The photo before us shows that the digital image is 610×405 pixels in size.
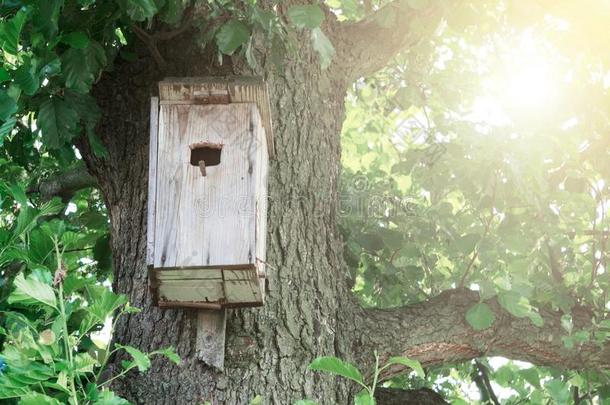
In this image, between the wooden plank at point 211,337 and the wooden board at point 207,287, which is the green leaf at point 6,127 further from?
the wooden plank at point 211,337

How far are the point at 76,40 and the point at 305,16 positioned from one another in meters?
0.65

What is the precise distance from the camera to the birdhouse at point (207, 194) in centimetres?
229

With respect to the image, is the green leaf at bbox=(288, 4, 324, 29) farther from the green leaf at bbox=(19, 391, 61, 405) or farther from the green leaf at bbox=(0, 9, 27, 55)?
the green leaf at bbox=(19, 391, 61, 405)

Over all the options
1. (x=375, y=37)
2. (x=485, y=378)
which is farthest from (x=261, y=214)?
(x=485, y=378)

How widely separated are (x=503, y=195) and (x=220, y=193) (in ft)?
4.65

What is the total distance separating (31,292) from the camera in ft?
5.77

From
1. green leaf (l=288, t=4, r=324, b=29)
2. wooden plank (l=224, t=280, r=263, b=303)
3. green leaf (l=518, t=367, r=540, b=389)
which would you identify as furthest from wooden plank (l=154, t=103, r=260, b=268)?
green leaf (l=518, t=367, r=540, b=389)

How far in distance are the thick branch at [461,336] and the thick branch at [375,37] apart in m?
0.88

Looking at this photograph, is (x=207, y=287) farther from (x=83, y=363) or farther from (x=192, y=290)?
(x=83, y=363)

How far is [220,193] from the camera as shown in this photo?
7.74 ft

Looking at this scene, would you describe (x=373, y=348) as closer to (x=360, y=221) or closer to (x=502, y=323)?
(x=502, y=323)

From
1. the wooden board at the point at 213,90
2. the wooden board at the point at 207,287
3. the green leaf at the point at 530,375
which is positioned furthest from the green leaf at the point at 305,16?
the green leaf at the point at 530,375

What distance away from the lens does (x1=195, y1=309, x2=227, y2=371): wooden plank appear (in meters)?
2.47

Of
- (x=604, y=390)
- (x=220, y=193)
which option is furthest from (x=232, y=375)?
(x=604, y=390)
